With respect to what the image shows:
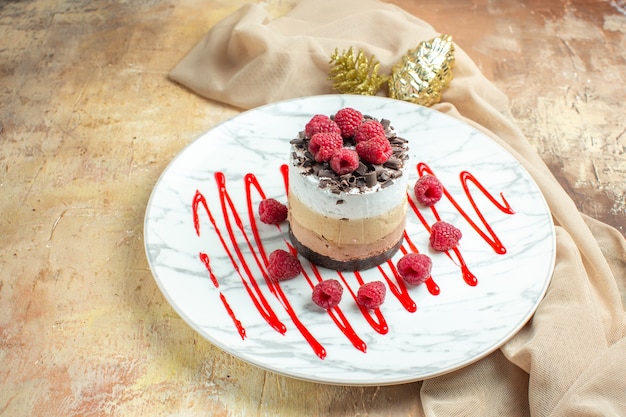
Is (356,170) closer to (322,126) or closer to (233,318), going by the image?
(322,126)

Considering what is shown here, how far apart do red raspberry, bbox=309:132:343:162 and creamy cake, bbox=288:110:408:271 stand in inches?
1.4

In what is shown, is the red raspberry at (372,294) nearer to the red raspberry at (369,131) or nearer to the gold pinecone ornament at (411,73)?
the red raspberry at (369,131)

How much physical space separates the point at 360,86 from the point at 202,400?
1550 mm

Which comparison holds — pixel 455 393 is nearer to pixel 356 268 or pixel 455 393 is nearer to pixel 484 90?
pixel 356 268

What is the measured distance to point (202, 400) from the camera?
1870 mm

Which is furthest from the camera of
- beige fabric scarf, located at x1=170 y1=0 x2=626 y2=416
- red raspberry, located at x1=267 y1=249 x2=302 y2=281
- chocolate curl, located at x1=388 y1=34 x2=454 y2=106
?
chocolate curl, located at x1=388 y1=34 x2=454 y2=106

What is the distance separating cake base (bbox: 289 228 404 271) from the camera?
229 cm

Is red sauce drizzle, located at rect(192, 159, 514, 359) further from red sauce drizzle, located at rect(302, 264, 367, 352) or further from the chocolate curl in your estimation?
the chocolate curl

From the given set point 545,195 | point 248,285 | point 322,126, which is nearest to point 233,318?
point 248,285

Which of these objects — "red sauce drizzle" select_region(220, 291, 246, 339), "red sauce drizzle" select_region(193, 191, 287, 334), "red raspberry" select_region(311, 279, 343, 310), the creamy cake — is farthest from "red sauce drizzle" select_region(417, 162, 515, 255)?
"red sauce drizzle" select_region(220, 291, 246, 339)

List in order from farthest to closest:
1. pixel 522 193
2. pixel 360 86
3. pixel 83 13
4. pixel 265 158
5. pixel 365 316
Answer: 1. pixel 83 13
2. pixel 360 86
3. pixel 265 158
4. pixel 522 193
5. pixel 365 316

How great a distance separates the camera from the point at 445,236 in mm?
2295

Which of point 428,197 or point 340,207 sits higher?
point 340,207

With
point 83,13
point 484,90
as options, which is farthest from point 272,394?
point 83,13
